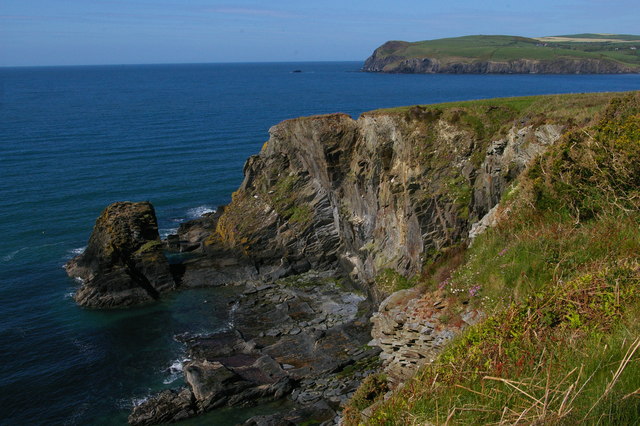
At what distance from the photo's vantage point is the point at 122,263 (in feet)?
141

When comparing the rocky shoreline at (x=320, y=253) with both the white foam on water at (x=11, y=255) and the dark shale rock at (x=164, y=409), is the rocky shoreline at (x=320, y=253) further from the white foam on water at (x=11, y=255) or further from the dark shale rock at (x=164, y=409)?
the white foam on water at (x=11, y=255)

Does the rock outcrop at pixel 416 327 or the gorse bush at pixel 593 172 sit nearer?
the gorse bush at pixel 593 172

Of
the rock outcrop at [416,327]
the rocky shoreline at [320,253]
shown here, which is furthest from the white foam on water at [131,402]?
the rock outcrop at [416,327]

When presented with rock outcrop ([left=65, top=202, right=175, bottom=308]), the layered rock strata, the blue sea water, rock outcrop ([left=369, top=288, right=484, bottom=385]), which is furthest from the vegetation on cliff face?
rock outcrop ([left=65, top=202, right=175, bottom=308])

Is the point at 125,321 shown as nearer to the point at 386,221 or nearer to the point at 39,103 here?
the point at 386,221

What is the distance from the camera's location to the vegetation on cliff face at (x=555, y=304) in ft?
23.4

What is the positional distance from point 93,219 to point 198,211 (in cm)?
1101

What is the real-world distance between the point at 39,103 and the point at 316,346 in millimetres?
133133

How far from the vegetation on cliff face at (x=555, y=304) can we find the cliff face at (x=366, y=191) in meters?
10.6

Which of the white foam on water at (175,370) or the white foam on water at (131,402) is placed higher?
the white foam on water at (175,370)

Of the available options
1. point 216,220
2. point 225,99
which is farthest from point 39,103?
point 216,220

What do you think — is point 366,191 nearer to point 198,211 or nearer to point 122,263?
point 122,263

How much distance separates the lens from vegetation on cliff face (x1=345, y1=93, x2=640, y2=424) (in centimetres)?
713

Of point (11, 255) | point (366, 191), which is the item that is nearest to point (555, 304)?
point (366, 191)
